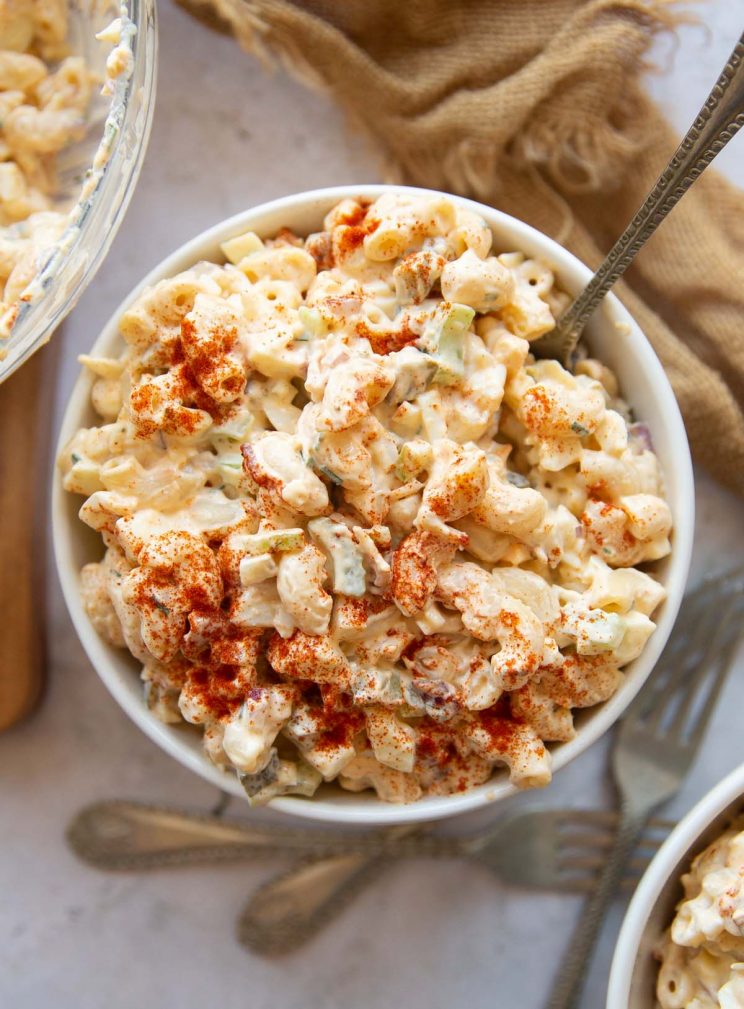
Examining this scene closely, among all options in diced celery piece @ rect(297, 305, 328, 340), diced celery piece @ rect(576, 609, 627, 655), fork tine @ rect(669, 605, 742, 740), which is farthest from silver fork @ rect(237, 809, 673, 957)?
diced celery piece @ rect(297, 305, 328, 340)

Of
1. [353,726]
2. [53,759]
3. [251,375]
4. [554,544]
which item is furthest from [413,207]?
[53,759]

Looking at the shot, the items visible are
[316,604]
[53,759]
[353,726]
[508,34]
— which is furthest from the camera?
[53,759]

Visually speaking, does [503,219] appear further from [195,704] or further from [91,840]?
[91,840]

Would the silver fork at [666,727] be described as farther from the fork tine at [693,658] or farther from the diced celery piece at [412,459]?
the diced celery piece at [412,459]

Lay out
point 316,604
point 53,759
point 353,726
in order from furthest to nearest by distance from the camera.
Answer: point 53,759 < point 353,726 < point 316,604

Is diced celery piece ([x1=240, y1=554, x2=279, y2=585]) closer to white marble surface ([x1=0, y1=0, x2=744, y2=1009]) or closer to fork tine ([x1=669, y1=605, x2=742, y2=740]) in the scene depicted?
white marble surface ([x1=0, y1=0, x2=744, y2=1009])

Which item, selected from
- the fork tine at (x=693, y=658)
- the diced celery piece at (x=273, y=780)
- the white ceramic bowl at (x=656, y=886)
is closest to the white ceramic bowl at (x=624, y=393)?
the diced celery piece at (x=273, y=780)

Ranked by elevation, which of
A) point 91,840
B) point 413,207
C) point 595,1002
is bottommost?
point 91,840
